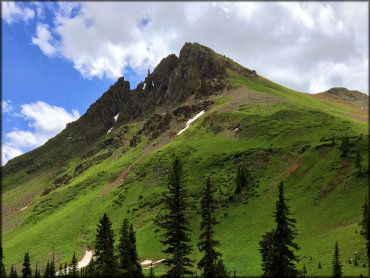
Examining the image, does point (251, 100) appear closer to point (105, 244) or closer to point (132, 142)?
point (132, 142)

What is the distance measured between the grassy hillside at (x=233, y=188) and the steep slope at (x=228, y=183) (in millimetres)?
326

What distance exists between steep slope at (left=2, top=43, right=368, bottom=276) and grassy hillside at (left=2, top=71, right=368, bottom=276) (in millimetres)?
326

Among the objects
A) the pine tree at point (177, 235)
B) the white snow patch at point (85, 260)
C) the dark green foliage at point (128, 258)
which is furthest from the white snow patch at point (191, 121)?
the pine tree at point (177, 235)

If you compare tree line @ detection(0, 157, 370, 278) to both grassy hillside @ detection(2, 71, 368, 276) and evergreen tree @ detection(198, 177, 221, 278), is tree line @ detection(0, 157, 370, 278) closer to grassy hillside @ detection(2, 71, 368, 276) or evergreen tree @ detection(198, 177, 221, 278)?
evergreen tree @ detection(198, 177, 221, 278)

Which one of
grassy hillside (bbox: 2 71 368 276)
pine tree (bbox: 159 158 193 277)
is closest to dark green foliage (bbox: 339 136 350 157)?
grassy hillside (bbox: 2 71 368 276)

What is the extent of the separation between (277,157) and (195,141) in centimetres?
4334

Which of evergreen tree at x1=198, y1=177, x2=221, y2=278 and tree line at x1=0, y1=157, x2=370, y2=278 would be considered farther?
evergreen tree at x1=198, y1=177, x2=221, y2=278

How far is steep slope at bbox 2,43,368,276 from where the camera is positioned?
2289 inches

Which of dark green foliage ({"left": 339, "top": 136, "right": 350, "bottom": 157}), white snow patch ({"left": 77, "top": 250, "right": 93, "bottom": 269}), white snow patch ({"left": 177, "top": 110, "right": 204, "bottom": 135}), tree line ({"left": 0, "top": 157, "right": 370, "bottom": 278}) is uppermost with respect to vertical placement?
white snow patch ({"left": 177, "top": 110, "right": 204, "bottom": 135})

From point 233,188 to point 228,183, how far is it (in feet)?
11.5

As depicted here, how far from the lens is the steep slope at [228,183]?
58141mm

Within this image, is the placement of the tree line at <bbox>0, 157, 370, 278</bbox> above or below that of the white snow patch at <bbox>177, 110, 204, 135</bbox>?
below

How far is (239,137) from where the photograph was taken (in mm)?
117500

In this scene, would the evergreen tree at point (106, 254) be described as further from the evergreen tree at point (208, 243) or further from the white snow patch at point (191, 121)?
the white snow patch at point (191, 121)
